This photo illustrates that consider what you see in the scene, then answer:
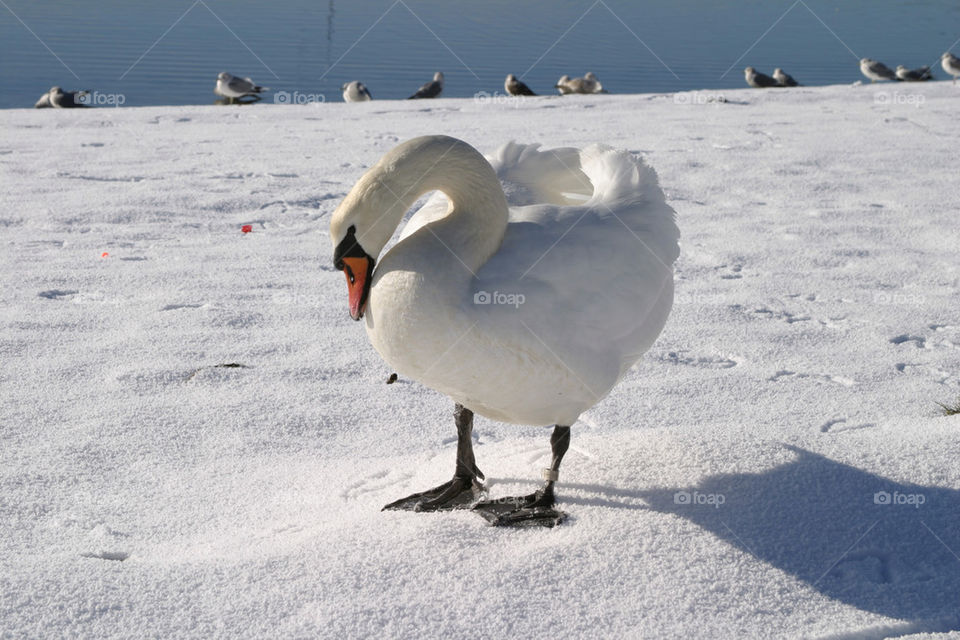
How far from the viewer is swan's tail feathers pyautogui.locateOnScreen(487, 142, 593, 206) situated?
367 cm

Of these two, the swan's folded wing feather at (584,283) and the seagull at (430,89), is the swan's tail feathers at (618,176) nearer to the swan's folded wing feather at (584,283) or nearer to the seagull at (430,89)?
the swan's folded wing feather at (584,283)

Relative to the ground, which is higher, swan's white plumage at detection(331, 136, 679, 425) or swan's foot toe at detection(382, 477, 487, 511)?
swan's white plumage at detection(331, 136, 679, 425)

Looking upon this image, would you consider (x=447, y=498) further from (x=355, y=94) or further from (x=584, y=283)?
(x=355, y=94)

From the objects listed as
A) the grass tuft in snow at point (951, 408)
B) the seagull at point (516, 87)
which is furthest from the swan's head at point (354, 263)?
the seagull at point (516, 87)

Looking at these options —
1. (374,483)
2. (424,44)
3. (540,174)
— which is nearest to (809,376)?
(540,174)

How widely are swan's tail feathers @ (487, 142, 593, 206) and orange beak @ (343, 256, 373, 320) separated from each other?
3.14 ft

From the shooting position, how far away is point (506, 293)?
275 centimetres

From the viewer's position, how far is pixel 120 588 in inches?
98.3

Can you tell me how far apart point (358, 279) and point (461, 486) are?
0.88 meters

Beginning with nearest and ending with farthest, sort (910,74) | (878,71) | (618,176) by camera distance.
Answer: (618,176) → (910,74) → (878,71)

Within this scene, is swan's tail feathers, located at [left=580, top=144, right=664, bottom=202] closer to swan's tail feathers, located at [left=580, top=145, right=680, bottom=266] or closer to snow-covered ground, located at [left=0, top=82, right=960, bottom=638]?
swan's tail feathers, located at [left=580, top=145, right=680, bottom=266]

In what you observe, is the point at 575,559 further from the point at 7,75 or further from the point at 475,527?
the point at 7,75

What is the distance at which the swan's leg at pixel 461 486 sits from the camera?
10.5 feet

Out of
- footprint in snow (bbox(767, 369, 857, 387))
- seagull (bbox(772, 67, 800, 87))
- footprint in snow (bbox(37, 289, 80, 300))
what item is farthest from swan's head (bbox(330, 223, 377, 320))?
seagull (bbox(772, 67, 800, 87))
